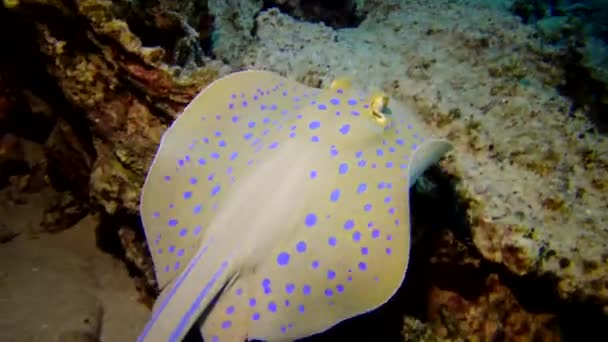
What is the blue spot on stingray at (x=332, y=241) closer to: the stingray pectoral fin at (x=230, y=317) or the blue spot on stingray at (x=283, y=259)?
the blue spot on stingray at (x=283, y=259)

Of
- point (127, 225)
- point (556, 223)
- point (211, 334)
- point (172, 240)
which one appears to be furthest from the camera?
point (127, 225)

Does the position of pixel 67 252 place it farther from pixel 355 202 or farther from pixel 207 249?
pixel 355 202

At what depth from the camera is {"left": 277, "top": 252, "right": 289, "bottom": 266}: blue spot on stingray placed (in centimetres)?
243

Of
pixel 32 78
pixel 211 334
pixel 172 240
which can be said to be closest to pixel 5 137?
pixel 32 78

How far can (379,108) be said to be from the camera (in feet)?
9.12

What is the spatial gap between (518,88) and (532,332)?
246 cm

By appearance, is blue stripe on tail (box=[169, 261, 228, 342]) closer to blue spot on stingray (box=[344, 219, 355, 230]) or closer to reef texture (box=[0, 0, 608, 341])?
blue spot on stingray (box=[344, 219, 355, 230])

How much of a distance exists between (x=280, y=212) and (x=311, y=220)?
0.62 ft

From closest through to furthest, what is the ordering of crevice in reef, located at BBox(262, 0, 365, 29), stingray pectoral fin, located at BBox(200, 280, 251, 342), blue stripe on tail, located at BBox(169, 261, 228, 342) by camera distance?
1. blue stripe on tail, located at BBox(169, 261, 228, 342)
2. stingray pectoral fin, located at BBox(200, 280, 251, 342)
3. crevice in reef, located at BBox(262, 0, 365, 29)

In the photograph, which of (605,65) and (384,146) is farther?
(605,65)

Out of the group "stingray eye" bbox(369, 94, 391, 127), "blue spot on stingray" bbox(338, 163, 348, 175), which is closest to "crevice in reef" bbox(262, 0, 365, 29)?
"stingray eye" bbox(369, 94, 391, 127)

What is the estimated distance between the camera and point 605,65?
529 centimetres

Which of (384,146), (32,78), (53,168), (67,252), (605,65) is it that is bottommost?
(67,252)

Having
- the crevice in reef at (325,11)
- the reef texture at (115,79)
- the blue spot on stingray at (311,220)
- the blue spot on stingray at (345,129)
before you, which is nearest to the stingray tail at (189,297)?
the blue spot on stingray at (311,220)
